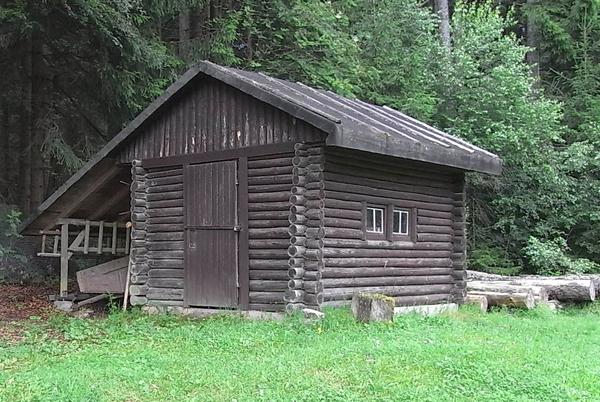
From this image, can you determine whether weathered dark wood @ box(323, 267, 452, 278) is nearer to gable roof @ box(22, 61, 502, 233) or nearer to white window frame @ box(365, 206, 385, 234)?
white window frame @ box(365, 206, 385, 234)

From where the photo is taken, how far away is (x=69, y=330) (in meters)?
11.7

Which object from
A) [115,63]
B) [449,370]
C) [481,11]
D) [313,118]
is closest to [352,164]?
[313,118]

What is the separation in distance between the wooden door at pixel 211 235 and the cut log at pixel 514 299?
18.9 feet

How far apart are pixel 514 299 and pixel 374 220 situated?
3.75 metres

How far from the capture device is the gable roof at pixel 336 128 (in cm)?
1081

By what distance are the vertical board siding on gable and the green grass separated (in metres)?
3.11

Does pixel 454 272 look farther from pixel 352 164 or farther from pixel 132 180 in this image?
pixel 132 180

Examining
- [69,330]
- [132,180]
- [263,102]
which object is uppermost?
[263,102]

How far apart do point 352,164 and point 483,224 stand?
13.8 m

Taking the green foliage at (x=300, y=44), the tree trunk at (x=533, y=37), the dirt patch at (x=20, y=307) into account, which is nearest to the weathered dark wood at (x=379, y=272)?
the dirt patch at (x=20, y=307)

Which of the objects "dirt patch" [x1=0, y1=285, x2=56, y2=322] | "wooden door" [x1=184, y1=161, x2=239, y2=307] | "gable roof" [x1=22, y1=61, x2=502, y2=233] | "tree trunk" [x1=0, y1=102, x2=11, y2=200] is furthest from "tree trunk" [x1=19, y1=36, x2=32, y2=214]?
"wooden door" [x1=184, y1=161, x2=239, y2=307]

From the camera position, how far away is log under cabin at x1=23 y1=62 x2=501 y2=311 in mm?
11461

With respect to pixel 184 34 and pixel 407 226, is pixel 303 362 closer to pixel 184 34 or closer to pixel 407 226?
pixel 407 226

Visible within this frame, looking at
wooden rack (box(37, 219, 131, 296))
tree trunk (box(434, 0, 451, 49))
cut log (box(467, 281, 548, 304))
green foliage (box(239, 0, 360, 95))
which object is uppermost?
tree trunk (box(434, 0, 451, 49))
